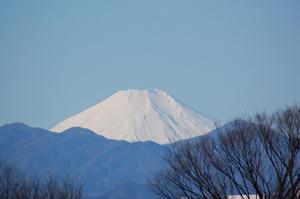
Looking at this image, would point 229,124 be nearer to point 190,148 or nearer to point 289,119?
point 190,148

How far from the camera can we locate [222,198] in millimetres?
36125

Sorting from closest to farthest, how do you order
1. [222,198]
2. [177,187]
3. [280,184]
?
[280,184] → [222,198] → [177,187]

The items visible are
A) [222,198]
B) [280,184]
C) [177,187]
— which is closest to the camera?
[280,184]

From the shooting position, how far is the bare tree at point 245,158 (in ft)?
113

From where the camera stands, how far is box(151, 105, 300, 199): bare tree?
113ft

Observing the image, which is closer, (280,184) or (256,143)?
(280,184)

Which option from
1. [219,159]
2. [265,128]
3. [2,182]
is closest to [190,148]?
[219,159]

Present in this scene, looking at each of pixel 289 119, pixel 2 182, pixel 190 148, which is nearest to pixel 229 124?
pixel 190 148

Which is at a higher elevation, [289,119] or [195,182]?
[289,119]

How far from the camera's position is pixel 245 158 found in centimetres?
3516

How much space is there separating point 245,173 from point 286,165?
2.14 meters

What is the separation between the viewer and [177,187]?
39.2m

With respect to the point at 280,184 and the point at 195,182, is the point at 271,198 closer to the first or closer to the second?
the point at 280,184

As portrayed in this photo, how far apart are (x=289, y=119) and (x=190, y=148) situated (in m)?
5.95
